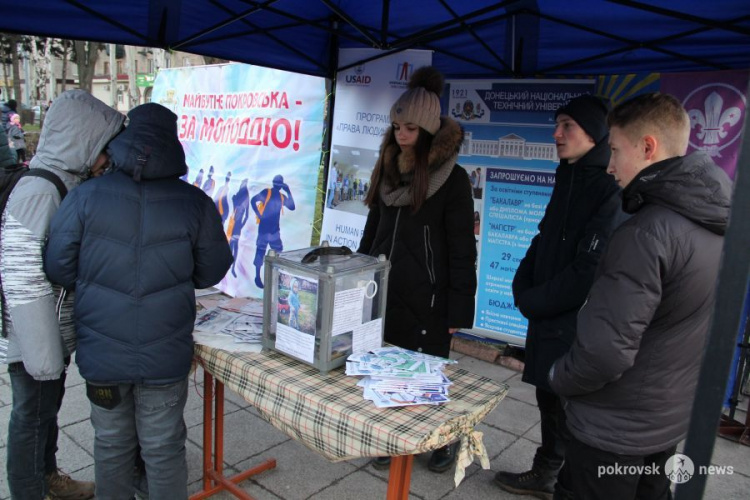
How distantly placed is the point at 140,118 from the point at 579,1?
2185 millimetres

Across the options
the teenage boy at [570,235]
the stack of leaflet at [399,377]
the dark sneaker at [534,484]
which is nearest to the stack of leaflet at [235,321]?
the stack of leaflet at [399,377]

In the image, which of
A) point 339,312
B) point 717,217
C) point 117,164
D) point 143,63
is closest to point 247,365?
point 339,312

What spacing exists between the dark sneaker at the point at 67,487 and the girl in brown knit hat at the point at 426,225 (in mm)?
1606

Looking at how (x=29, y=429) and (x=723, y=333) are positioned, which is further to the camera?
(x=29, y=429)

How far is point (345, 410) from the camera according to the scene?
5.54 feet

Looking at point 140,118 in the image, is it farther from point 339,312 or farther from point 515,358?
point 515,358

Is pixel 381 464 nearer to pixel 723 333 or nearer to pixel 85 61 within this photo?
pixel 723 333

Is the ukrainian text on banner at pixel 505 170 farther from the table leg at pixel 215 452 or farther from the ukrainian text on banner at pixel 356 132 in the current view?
the table leg at pixel 215 452

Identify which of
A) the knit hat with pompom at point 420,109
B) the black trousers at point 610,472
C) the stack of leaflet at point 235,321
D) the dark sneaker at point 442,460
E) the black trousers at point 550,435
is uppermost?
the knit hat with pompom at point 420,109

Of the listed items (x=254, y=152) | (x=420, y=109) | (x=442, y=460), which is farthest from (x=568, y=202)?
(x=254, y=152)

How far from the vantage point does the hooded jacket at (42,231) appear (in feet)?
6.40

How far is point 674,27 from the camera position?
2822 millimetres

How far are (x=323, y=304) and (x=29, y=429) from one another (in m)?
1.33

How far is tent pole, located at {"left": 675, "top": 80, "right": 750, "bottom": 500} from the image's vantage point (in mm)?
838
